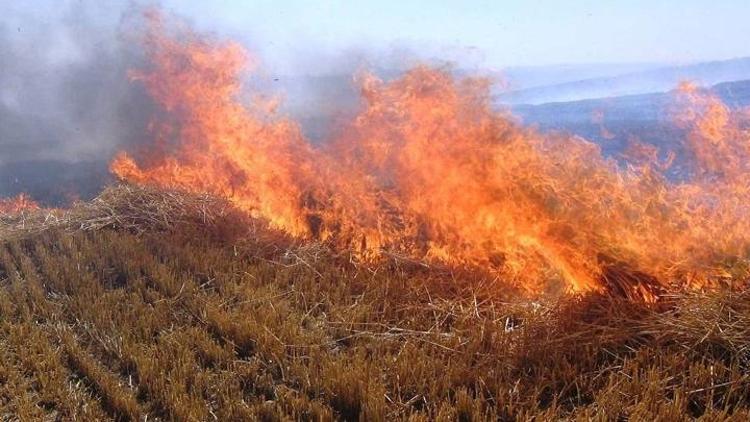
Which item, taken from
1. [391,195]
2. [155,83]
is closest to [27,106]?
[155,83]

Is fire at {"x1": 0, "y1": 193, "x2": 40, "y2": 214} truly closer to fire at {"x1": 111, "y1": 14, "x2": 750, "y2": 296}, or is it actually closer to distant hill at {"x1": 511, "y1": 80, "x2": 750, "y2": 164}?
fire at {"x1": 111, "y1": 14, "x2": 750, "y2": 296}

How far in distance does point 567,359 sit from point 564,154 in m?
3.12

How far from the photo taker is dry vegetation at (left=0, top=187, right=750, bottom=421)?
3.05 m

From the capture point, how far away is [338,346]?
3936mm

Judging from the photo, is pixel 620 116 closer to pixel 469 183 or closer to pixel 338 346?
pixel 469 183

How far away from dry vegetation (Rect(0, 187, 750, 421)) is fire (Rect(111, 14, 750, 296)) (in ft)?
2.64

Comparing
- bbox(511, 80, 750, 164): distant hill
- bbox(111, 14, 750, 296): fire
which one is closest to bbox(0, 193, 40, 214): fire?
bbox(111, 14, 750, 296): fire

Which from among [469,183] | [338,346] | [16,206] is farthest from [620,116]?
[338,346]

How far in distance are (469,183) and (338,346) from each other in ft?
10.3

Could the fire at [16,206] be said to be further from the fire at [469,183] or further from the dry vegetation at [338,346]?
the dry vegetation at [338,346]

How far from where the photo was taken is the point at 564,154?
6.06m

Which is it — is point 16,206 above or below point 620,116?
above

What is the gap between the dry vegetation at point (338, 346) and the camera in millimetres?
3053

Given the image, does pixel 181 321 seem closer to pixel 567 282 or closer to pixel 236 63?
pixel 567 282
